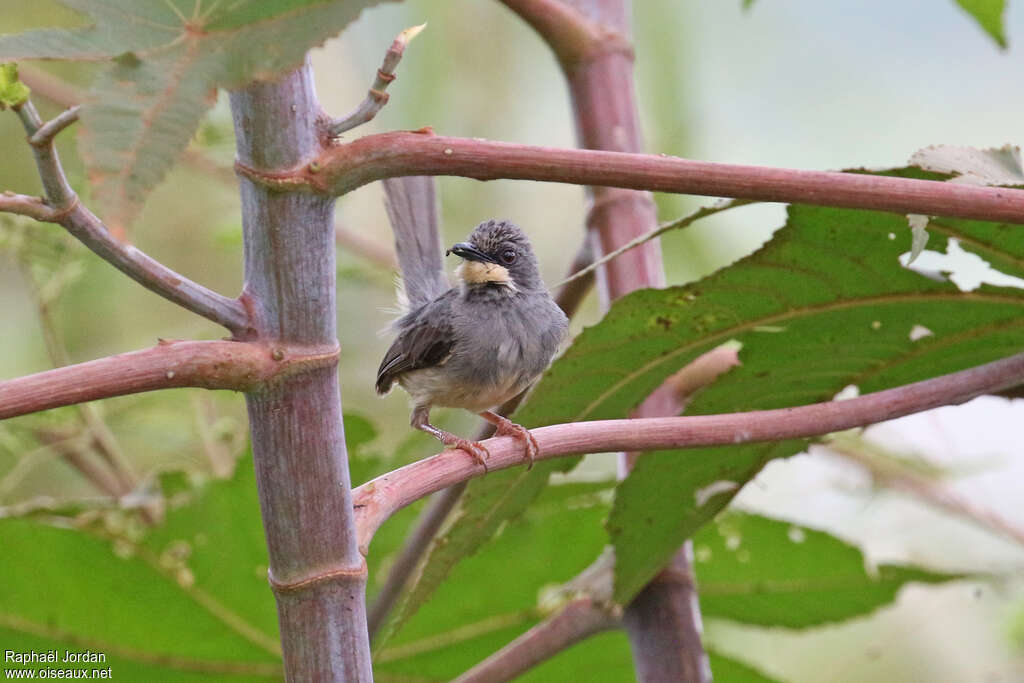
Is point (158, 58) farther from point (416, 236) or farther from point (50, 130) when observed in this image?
point (416, 236)

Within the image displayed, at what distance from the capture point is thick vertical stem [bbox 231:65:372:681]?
812mm

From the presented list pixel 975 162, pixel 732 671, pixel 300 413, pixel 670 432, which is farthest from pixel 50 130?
pixel 732 671

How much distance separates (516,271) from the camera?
2141mm

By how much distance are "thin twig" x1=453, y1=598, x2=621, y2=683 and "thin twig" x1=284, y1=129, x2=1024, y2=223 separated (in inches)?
30.6

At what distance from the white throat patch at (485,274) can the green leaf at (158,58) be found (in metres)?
1.41

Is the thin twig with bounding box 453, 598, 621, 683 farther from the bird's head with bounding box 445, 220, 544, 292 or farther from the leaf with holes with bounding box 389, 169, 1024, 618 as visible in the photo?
the bird's head with bounding box 445, 220, 544, 292

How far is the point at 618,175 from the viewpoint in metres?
0.78

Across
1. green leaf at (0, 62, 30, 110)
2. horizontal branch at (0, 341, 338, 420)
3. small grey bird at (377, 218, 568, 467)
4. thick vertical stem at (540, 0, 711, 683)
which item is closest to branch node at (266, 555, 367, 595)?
horizontal branch at (0, 341, 338, 420)

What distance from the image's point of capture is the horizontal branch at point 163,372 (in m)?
0.67

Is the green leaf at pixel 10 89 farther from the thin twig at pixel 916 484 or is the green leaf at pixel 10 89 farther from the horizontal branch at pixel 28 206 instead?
the thin twig at pixel 916 484

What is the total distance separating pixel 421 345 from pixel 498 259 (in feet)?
0.87

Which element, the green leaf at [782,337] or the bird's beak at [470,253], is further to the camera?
the bird's beak at [470,253]

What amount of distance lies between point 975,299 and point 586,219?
64cm

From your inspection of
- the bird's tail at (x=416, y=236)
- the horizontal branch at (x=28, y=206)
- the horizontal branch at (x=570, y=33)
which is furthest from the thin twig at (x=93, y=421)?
the horizontal branch at (x=28, y=206)
